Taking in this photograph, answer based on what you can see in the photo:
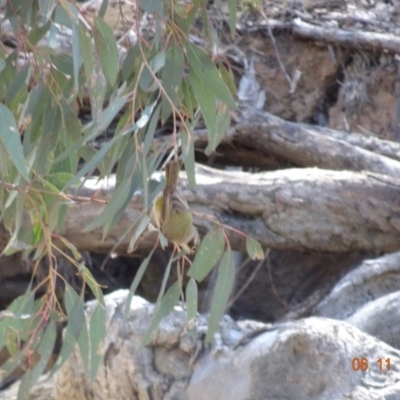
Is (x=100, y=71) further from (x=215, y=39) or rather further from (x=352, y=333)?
(x=352, y=333)

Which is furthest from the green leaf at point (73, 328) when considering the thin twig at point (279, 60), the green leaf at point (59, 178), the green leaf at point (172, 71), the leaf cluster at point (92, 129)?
the thin twig at point (279, 60)

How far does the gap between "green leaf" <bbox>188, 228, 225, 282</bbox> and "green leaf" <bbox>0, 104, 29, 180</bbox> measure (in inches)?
14.4

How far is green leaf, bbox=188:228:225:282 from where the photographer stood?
137 centimetres

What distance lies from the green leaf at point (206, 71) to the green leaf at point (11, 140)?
300 millimetres

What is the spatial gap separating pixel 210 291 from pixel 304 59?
4.22 ft

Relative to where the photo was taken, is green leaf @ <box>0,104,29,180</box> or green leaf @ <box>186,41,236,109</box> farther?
green leaf @ <box>186,41,236,109</box>

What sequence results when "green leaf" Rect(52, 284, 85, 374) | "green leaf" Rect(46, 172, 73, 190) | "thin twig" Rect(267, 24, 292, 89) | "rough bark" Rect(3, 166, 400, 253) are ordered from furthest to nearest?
"thin twig" Rect(267, 24, 292, 89) < "rough bark" Rect(3, 166, 400, 253) < "green leaf" Rect(46, 172, 73, 190) < "green leaf" Rect(52, 284, 85, 374)

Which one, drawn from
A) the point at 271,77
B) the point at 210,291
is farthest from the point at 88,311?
the point at 271,77

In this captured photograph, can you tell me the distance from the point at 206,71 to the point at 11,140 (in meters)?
0.33

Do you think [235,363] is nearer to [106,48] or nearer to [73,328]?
[73,328]

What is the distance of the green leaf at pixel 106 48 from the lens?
49.9 inches

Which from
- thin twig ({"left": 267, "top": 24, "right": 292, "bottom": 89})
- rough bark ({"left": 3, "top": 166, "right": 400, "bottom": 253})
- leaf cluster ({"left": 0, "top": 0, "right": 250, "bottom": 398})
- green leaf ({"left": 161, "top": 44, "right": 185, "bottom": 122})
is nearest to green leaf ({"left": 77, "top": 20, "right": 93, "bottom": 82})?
leaf cluster ({"left": 0, "top": 0, "right": 250, "bottom": 398})

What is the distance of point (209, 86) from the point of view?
4.25 feet

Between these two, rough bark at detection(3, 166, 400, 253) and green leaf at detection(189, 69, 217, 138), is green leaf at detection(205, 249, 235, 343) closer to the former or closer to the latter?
green leaf at detection(189, 69, 217, 138)
